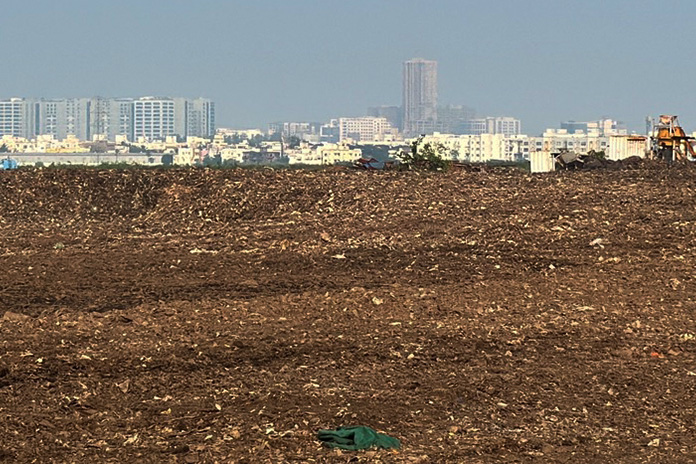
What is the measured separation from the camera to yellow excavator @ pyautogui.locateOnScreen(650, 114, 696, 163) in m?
35.9

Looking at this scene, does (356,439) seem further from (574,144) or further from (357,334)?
(574,144)

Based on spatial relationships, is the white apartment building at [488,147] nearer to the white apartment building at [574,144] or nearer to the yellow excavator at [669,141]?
the white apartment building at [574,144]

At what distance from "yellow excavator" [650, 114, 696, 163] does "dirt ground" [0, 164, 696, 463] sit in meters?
16.7

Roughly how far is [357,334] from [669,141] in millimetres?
26884

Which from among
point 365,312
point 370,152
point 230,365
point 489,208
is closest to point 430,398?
point 230,365

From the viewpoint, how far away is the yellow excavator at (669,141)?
35875 millimetres

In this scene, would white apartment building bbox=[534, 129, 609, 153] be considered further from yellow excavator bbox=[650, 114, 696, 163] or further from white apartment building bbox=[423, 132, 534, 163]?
white apartment building bbox=[423, 132, 534, 163]

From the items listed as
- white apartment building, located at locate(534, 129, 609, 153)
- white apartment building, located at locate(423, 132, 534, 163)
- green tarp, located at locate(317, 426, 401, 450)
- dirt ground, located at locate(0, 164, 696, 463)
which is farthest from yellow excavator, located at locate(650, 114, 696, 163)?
white apartment building, located at locate(423, 132, 534, 163)

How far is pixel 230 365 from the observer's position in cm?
984

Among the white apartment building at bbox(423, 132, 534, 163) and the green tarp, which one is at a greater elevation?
the white apartment building at bbox(423, 132, 534, 163)

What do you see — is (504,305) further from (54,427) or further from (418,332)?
(54,427)

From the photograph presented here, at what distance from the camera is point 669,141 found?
36.1 meters

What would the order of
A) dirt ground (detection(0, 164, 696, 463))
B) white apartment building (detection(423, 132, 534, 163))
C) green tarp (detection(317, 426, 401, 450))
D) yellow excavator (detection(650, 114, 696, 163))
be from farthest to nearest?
white apartment building (detection(423, 132, 534, 163)), yellow excavator (detection(650, 114, 696, 163)), dirt ground (detection(0, 164, 696, 463)), green tarp (detection(317, 426, 401, 450))

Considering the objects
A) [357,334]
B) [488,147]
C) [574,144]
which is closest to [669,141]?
[357,334]
